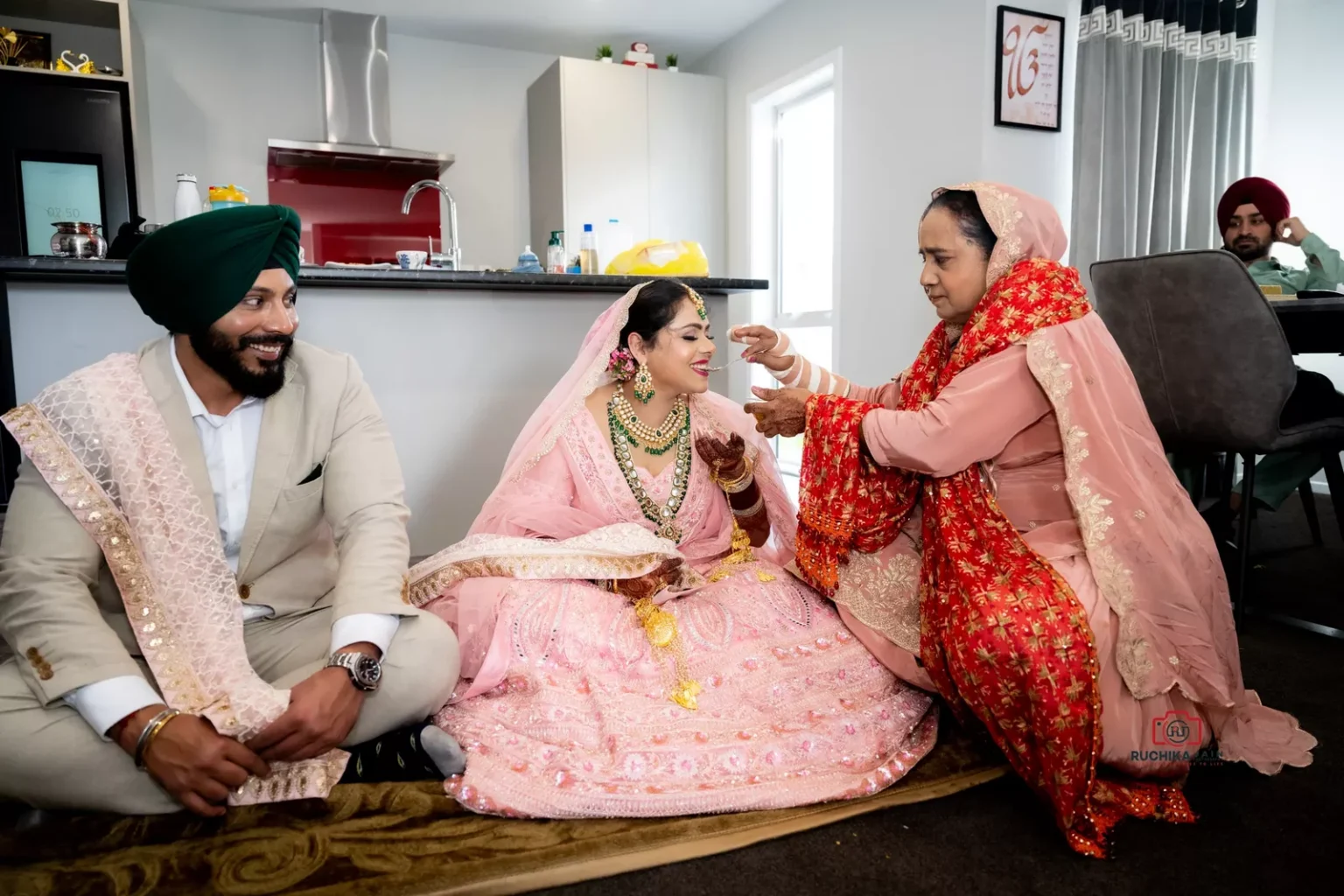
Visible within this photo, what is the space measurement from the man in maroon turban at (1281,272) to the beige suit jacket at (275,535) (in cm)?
272

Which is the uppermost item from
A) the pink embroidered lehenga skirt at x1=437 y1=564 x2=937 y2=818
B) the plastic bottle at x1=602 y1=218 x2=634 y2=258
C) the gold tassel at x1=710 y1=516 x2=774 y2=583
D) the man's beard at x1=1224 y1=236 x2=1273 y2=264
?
the plastic bottle at x1=602 y1=218 x2=634 y2=258

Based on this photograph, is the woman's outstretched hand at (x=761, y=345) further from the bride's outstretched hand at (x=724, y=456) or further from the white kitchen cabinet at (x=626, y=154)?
the white kitchen cabinet at (x=626, y=154)

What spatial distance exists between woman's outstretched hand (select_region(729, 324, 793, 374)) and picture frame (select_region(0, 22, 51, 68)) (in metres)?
4.25

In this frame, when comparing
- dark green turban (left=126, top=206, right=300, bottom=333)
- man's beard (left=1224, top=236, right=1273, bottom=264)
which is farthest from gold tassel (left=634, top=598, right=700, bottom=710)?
man's beard (left=1224, top=236, right=1273, bottom=264)

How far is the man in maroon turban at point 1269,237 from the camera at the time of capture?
3.55 metres

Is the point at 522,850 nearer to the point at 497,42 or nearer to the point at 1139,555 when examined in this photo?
the point at 1139,555

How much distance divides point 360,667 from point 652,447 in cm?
93

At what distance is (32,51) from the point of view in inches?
171

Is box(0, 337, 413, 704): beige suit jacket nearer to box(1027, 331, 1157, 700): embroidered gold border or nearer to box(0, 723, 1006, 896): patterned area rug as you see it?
box(0, 723, 1006, 896): patterned area rug

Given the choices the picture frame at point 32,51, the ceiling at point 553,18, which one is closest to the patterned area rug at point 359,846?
the picture frame at point 32,51

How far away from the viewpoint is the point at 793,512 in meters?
2.30

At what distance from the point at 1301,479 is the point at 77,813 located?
3.88 m

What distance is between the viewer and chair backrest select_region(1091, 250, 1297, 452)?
2318mm

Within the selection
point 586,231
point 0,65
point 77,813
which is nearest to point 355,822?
point 77,813
